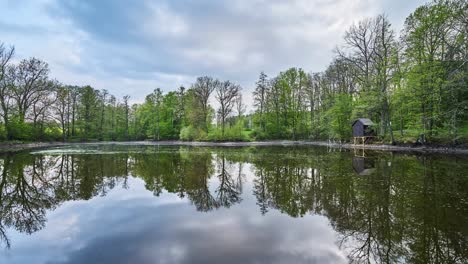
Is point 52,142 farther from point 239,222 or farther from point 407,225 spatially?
point 407,225

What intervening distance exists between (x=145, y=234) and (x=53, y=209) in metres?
3.33

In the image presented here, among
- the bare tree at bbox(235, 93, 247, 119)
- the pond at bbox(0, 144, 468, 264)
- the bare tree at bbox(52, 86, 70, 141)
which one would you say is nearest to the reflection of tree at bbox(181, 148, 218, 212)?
the pond at bbox(0, 144, 468, 264)

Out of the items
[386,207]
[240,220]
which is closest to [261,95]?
[386,207]

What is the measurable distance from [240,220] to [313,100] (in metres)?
43.6

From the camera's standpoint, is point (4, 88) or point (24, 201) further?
point (4, 88)

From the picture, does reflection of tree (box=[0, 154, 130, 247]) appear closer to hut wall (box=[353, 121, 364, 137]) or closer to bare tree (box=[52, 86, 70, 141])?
hut wall (box=[353, 121, 364, 137])

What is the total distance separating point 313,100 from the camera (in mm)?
45531

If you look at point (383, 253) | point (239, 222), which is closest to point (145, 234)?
point (239, 222)

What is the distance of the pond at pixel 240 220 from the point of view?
3.69 metres

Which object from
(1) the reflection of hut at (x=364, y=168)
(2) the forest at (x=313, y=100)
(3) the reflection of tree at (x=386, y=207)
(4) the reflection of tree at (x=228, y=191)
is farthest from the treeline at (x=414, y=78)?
(4) the reflection of tree at (x=228, y=191)

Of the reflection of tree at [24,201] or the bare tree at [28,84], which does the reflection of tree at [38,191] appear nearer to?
the reflection of tree at [24,201]

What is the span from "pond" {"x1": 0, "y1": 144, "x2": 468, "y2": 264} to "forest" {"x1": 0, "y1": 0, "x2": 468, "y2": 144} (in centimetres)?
1378

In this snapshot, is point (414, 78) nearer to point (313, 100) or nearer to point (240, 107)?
point (313, 100)

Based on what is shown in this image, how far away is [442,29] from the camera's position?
62.4ft
